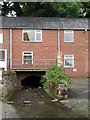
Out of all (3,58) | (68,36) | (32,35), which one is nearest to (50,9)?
(68,36)

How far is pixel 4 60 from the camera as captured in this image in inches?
1031

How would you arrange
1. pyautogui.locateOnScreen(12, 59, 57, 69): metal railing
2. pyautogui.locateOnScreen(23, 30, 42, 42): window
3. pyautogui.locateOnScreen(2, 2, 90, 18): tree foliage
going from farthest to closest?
1. pyautogui.locateOnScreen(2, 2, 90, 18): tree foliage
2. pyautogui.locateOnScreen(23, 30, 42, 42): window
3. pyautogui.locateOnScreen(12, 59, 57, 69): metal railing

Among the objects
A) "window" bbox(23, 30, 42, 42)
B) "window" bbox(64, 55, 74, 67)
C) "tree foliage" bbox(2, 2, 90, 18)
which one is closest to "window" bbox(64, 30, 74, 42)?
"window" bbox(64, 55, 74, 67)

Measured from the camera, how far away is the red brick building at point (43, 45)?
1032 inches

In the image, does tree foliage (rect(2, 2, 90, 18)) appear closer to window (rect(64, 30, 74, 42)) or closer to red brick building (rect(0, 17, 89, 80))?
red brick building (rect(0, 17, 89, 80))

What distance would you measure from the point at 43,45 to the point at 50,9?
33.9ft

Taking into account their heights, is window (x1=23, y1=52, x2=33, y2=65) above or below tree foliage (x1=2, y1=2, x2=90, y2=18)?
below

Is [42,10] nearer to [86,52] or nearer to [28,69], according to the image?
[86,52]

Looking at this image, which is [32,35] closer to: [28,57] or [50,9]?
[28,57]

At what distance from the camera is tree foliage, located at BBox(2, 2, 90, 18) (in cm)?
3338

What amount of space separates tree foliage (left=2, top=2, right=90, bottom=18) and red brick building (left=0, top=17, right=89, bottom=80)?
6.47 metres

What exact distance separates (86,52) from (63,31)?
352 centimetres

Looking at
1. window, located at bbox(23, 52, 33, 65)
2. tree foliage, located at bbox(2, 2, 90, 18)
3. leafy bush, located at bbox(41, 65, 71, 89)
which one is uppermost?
tree foliage, located at bbox(2, 2, 90, 18)

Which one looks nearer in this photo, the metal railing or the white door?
the metal railing
